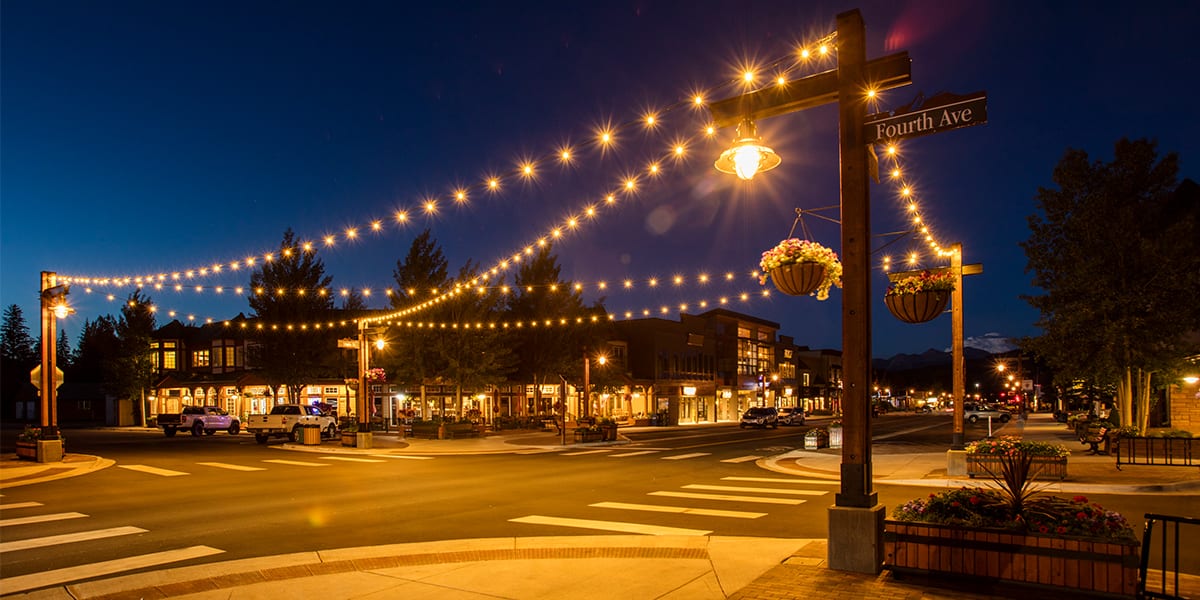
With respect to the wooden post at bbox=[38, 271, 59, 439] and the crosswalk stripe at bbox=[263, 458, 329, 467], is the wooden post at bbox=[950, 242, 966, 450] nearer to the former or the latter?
the crosswalk stripe at bbox=[263, 458, 329, 467]

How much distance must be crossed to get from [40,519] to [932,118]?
45.8ft

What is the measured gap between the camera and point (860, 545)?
689cm

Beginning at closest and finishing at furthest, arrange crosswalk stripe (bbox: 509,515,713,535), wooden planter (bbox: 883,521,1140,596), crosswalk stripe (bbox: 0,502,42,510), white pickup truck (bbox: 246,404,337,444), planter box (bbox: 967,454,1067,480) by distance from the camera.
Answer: wooden planter (bbox: 883,521,1140,596), crosswalk stripe (bbox: 509,515,713,535), crosswalk stripe (bbox: 0,502,42,510), planter box (bbox: 967,454,1067,480), white pickup truck (bbox: 246,404,337,444)

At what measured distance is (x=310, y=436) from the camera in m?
32.1

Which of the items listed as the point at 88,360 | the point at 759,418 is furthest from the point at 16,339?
the point at 759,418

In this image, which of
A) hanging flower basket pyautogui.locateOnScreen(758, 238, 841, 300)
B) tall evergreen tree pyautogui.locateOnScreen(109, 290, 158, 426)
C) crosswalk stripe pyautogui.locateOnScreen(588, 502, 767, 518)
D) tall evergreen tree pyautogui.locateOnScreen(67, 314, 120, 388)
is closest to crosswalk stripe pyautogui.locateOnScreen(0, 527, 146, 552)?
crosswalk stripe pyautogui.locateOnScreen(588, 502, 767, 518)

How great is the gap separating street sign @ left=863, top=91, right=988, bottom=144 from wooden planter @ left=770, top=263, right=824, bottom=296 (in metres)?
1.51

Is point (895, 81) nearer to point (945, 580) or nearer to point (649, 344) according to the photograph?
point (945, 580)

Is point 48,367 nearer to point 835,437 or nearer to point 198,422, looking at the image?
Result: point 198,422

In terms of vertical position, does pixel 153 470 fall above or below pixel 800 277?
below

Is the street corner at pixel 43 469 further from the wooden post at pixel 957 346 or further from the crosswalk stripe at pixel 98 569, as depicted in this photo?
the wooden post at pixel 957 346

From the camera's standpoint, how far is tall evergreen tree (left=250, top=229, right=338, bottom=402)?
46.4m

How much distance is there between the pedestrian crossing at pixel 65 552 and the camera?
26.7 feet

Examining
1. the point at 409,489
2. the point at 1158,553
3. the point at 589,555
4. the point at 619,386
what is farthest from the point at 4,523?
the point at 619,386
